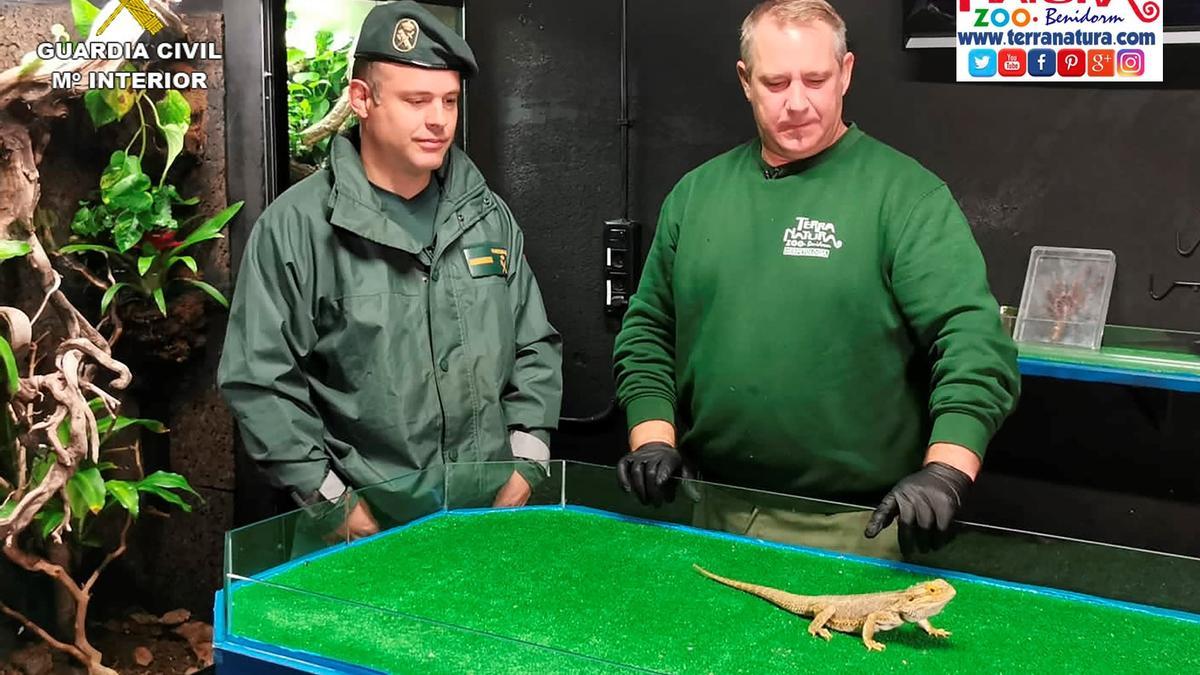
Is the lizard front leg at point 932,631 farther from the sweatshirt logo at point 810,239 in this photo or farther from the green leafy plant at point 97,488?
the green leafy plant at point 97,488

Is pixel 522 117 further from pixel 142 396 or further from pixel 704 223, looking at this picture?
pixel 704 223

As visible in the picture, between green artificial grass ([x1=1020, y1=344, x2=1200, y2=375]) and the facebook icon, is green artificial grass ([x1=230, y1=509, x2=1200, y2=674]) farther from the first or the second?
the facebook icon

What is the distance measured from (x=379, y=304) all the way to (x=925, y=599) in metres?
1.49

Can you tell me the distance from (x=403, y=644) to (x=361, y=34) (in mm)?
1650

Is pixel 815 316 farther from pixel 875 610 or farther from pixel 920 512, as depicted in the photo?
pixel 875 610

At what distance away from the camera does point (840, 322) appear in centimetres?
227

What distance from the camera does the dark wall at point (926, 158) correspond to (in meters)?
3.24

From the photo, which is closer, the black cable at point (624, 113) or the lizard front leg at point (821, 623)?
the lizard front leg at point (821, 623)

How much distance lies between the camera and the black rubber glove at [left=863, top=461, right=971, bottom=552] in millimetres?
1765

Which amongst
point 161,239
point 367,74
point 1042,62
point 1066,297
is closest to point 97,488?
point 161,239

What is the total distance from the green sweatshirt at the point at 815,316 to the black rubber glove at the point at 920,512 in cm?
36

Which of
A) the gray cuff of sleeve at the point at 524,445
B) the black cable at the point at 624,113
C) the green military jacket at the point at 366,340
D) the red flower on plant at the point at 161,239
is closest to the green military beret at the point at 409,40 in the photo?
the green military jacket at the point at 366,340

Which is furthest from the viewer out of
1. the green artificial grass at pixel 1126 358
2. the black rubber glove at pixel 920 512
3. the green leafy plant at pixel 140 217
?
the green leafy plant at pixel 140 217

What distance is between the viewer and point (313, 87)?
377cm
